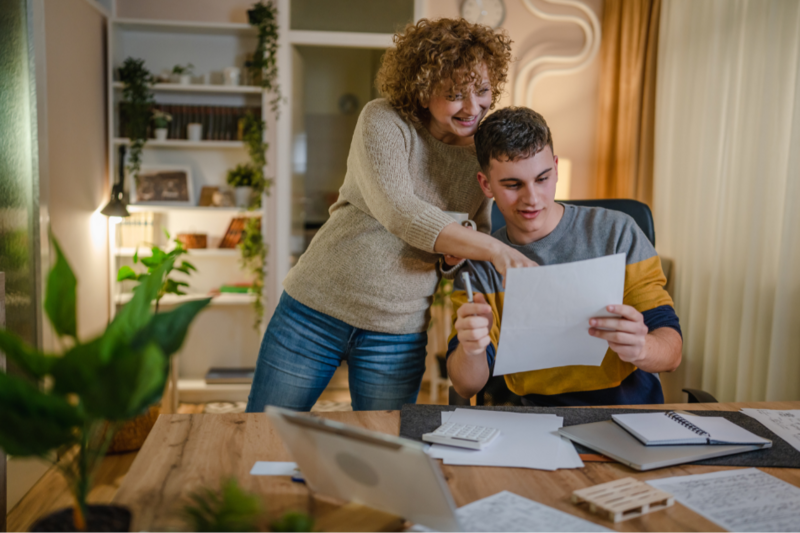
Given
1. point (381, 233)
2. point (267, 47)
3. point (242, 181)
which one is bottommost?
point (381, 233)

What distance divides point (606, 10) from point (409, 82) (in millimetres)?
2817

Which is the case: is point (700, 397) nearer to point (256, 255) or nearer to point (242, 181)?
point (256, 255)

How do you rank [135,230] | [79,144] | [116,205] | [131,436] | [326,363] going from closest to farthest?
[326,363] → [131,436] → [79,144] → [116,205] → [135,230]

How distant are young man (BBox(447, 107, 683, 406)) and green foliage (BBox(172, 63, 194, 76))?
2.60 m

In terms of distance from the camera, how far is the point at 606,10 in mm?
3598

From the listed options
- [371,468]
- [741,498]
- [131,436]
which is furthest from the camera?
[131,436]

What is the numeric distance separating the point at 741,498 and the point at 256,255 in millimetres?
2974

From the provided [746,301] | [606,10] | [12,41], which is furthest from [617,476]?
[606,10]

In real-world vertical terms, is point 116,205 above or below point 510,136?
below

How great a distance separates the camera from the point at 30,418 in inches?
20.6

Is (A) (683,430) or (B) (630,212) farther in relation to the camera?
(B) (630,212)

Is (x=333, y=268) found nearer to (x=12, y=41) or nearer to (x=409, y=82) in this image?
(x=409, y=82)

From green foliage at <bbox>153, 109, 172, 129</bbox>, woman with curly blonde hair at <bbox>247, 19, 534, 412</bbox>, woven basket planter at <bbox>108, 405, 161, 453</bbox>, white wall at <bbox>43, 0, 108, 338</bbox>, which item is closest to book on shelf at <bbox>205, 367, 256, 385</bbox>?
white wall at <bbox>43, 0, 108, 338</bbox>

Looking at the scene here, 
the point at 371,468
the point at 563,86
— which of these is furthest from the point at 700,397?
the point at 563,86
